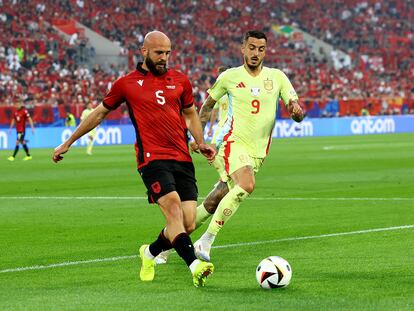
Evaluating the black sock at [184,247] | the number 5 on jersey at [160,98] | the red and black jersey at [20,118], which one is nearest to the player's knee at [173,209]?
the black sock at [184,247]

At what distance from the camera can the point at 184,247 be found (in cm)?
865

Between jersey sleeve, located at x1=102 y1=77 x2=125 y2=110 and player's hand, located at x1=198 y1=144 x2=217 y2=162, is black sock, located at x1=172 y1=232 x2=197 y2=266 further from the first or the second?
jersey sleeve, located at x1=102 y1=77 x2=125 y2=110

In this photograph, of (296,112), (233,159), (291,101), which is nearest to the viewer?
(296,112)

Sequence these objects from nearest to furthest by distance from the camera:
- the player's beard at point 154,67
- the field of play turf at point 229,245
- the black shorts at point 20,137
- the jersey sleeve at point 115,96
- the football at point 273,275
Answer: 1. the field of play turf at point 229,245
2. the football at point 273,275
3. the player's beard at point 154,67
4. the jersey sleeve at point 115,96
5. the black shorts at point 20,137

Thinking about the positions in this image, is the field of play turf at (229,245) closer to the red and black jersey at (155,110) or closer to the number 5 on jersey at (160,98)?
the red and black jersey at (155,110)

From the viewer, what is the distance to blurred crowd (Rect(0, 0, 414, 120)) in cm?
5294

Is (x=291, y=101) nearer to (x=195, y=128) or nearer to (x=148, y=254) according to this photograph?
(x=195, y=128)

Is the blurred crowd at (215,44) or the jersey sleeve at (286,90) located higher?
the jersey sleeve at (286,90)

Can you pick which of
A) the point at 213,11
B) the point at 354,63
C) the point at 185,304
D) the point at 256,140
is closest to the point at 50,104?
the point at 213,11

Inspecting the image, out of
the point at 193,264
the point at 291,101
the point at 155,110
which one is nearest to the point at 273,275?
the point at 193,264

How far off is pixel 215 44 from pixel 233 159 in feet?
173

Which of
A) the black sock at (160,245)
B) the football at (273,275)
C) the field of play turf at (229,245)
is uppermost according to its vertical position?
the football at (273,275)

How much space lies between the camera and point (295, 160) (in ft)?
105

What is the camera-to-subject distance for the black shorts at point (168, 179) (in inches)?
356
